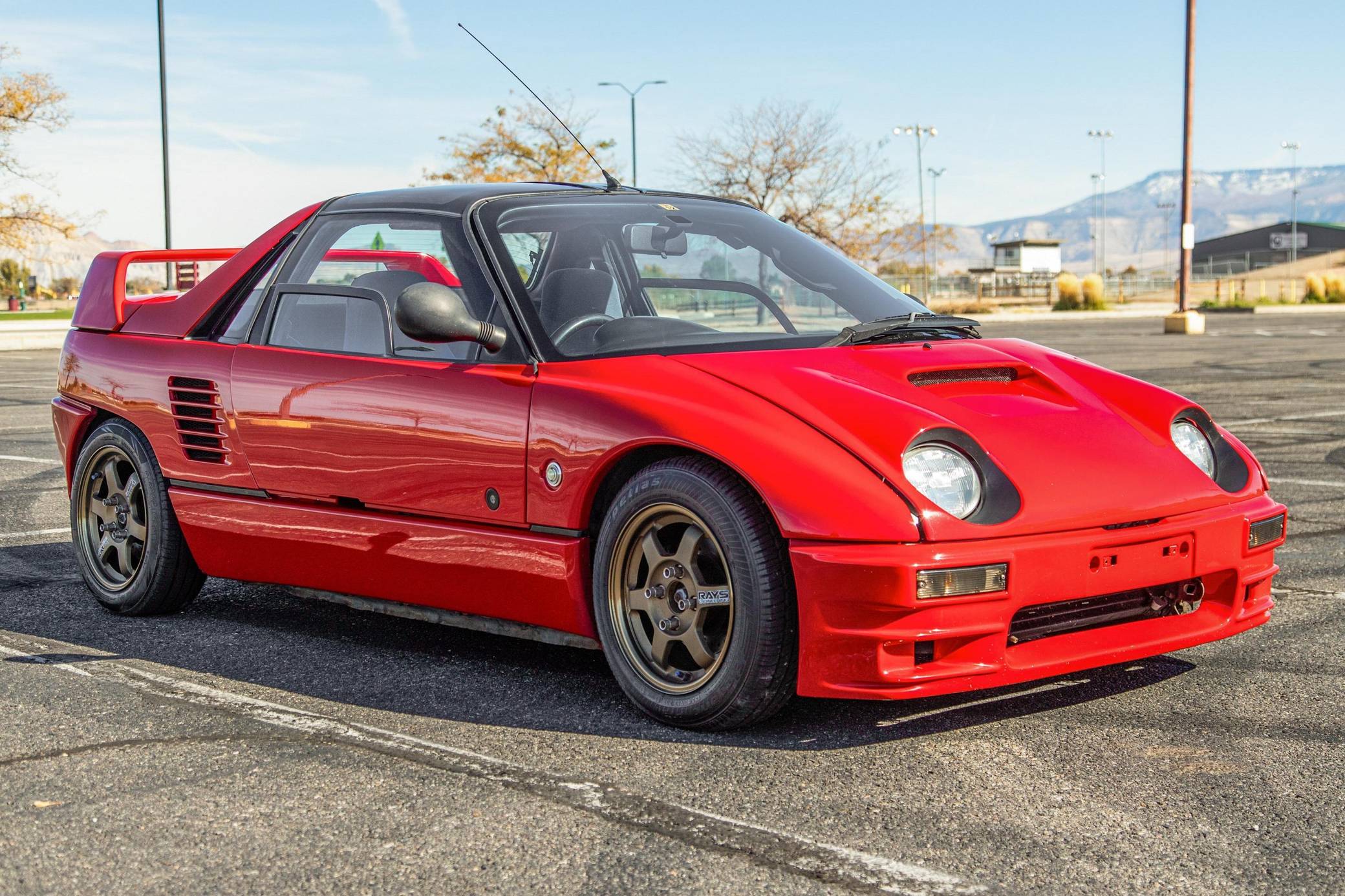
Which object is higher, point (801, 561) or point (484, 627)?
point (801, 561)

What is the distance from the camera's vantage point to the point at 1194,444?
4.06 meters

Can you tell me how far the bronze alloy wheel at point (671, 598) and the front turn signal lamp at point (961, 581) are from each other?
510mm

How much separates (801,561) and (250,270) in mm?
2545

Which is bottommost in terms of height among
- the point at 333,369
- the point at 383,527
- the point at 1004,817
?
the point at 1004,817

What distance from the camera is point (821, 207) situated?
46781mm

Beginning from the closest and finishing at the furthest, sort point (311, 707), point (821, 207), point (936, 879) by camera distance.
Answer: point (936, 879)
point (311, 707)
point (821, 207)

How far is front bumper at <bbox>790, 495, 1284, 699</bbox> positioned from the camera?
332 centimetres

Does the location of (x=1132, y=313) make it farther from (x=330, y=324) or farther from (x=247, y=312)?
(x=330, y=324)

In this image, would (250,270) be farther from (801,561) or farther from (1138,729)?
(1138,729)

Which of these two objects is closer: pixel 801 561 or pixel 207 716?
pixel 801 561

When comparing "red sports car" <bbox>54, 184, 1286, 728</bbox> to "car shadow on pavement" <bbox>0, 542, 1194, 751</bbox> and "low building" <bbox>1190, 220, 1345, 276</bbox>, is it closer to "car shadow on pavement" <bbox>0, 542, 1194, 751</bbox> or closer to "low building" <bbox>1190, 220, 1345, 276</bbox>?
"car shadow on pavement" <bbox>0, 542, 1194, 751</bbox>

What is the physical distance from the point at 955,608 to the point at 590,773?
0.92 m

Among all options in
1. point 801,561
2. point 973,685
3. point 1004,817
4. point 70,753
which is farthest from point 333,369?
point 1004,817

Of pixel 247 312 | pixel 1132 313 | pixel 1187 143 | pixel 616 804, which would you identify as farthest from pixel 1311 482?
pixel 1132 313
